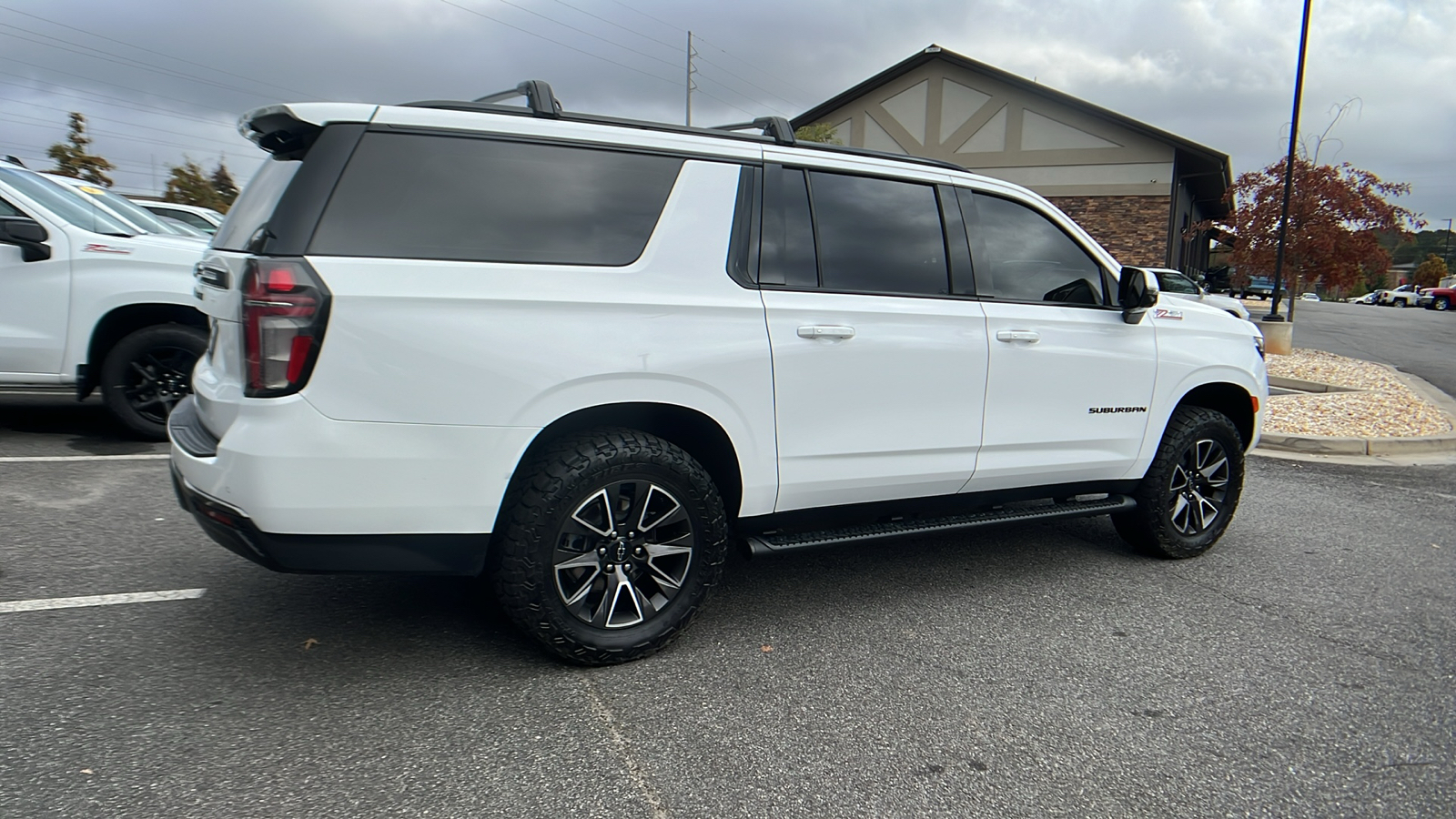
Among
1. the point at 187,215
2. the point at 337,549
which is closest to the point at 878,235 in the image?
the point at 337,549

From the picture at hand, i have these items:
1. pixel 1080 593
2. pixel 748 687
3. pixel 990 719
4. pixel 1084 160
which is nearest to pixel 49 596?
pixel 748 687

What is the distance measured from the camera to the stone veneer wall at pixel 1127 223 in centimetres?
2442

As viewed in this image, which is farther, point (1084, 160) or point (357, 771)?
point (1084, 160)

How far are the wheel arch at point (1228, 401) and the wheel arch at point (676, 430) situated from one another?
2634 millimetres

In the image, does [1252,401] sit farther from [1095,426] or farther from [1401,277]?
[1401,277]

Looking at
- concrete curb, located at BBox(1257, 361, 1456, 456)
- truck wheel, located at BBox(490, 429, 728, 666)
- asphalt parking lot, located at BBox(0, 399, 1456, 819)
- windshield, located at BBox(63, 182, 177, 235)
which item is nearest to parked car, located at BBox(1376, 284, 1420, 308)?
concrete curb, located at BBox(1257, 361, 1456, 456)

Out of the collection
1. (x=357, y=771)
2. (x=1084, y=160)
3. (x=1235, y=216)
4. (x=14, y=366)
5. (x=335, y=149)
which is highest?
(x=1084, y=160)

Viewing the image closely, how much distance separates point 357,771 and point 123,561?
223cm

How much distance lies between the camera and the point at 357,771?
8.04 ft

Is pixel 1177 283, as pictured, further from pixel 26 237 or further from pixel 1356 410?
pixel 26 237

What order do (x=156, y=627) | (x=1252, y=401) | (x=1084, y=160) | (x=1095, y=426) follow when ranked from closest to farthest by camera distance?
(x=156, y=627), (x=1095, y=426), (x=1252, y=401), (x=1084, y=160)

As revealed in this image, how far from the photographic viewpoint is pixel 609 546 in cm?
309

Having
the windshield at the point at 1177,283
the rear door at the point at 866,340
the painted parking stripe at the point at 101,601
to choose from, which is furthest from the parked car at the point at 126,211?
the windshield at the point at 1177,283

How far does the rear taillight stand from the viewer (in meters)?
2.59
